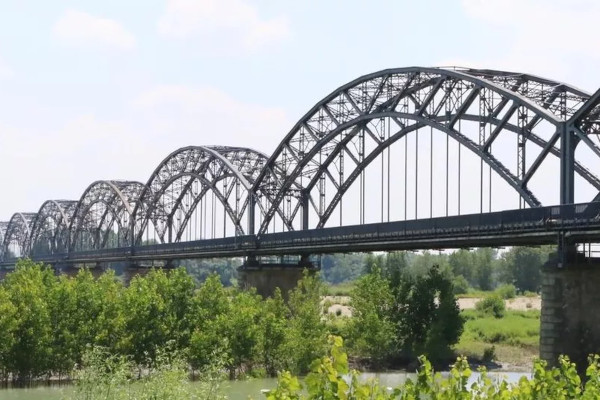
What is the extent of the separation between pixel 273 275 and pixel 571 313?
136 ft

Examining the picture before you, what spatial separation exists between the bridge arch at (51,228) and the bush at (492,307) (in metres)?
82.7

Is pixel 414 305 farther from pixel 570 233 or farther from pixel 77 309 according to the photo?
pixel 570 233

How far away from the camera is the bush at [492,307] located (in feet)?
325

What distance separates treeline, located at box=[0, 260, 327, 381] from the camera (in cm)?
5144

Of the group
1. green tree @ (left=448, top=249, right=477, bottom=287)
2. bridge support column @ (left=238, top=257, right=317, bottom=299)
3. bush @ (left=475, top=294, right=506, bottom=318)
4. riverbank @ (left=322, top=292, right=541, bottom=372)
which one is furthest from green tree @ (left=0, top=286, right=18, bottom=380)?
green tree @ (left=448, top=249, right=477, bottom=287)

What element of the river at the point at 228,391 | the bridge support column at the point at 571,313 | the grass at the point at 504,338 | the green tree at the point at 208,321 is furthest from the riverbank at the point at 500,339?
the bridge support column at the point at 571,313

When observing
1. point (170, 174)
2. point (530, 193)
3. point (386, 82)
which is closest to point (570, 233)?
point (530, 193)

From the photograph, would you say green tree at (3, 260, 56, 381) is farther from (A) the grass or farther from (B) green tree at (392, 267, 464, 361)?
(A) the grass

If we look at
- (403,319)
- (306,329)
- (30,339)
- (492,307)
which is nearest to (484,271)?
(492,307)

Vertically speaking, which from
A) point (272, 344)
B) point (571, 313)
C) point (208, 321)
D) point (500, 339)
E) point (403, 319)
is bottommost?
point (500, 339)

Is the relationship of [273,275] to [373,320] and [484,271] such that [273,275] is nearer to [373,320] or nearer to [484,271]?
Result: [373,320]

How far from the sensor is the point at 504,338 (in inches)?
3164

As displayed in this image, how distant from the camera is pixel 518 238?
4625cm

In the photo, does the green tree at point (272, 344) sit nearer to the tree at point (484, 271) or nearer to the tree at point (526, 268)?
the tree at point (526, 268)
